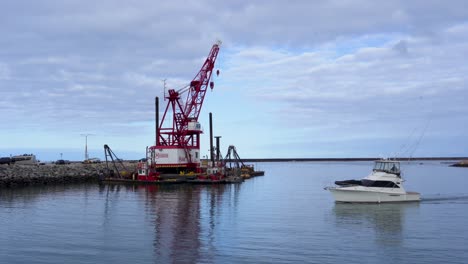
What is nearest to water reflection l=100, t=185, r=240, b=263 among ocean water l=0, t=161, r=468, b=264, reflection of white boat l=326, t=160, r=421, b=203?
ocean water l=0, t=161, r=468, b=264

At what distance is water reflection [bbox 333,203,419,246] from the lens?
30.4m

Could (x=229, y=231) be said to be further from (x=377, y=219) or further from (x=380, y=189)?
(x=380, y=189)

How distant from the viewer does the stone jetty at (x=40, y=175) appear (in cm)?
7132

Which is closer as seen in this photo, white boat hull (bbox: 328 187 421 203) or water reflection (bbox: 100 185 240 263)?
water reflection (bbox: 100 185 240 263)

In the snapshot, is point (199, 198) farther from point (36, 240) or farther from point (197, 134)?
point (197, 134)

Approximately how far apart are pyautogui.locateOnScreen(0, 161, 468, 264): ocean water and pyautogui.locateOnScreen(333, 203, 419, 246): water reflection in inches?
2.7

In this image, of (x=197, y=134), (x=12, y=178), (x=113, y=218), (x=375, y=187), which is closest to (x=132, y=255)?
(x=113, y=218)

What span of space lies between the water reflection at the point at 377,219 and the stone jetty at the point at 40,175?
47.5m

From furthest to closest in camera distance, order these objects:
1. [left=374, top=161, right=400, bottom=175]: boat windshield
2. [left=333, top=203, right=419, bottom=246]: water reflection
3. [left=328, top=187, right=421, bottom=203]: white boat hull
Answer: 1. [left=374, top=161, right=400, bottom=175]: boat windshield
2. [left=328, top=187, right=421, bottom=203]: white boat hull
3. [left=333, top=203, right=419, bottom=246]: water reflection

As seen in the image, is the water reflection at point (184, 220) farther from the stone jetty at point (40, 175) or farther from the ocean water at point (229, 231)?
the stone jetty at point (40, 175)

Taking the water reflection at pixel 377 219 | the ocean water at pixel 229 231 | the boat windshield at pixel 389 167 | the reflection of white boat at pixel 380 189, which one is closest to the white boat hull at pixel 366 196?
the reflection of white boat at pixel 380 189

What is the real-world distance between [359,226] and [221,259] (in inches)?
549

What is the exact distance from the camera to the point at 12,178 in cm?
7119

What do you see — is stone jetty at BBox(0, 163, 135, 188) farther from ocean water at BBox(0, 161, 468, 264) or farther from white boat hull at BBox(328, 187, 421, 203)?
white boat hull at BBox(328, 187, 421, 203)
